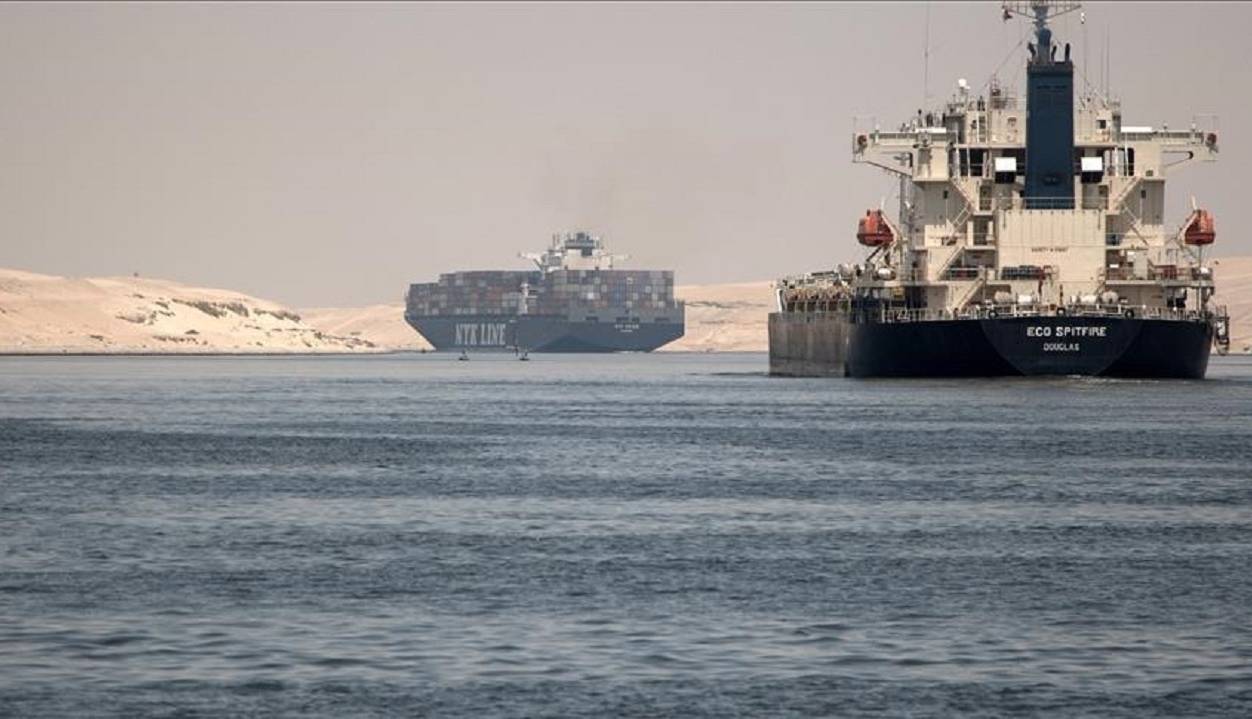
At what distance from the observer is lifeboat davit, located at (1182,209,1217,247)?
11538 cm

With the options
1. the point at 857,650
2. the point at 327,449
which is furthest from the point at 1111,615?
the point at 327,449

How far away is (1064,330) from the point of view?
342 ft

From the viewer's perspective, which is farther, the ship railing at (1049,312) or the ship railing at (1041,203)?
the ship railing at (1041,203)

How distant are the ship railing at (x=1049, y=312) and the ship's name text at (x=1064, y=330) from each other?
25.3 inches

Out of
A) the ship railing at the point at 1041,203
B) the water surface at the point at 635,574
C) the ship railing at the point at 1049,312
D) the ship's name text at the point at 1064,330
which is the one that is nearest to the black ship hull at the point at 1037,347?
the ship's name text at the point at 1064,330

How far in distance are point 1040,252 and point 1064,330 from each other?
788 cm

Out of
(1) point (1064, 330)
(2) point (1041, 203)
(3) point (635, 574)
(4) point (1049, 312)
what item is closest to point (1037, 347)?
(1) point (1064, 330)

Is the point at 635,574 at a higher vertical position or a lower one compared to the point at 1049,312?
lower

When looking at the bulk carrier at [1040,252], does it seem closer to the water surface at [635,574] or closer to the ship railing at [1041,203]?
the ship railing at [1041,203]

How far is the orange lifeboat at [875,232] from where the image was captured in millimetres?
125750

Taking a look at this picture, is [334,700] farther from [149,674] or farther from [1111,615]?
[1111,615]

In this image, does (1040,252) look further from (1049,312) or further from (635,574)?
(635,574)

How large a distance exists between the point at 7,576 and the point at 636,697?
13.4 metres

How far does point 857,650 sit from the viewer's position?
1163 inches
